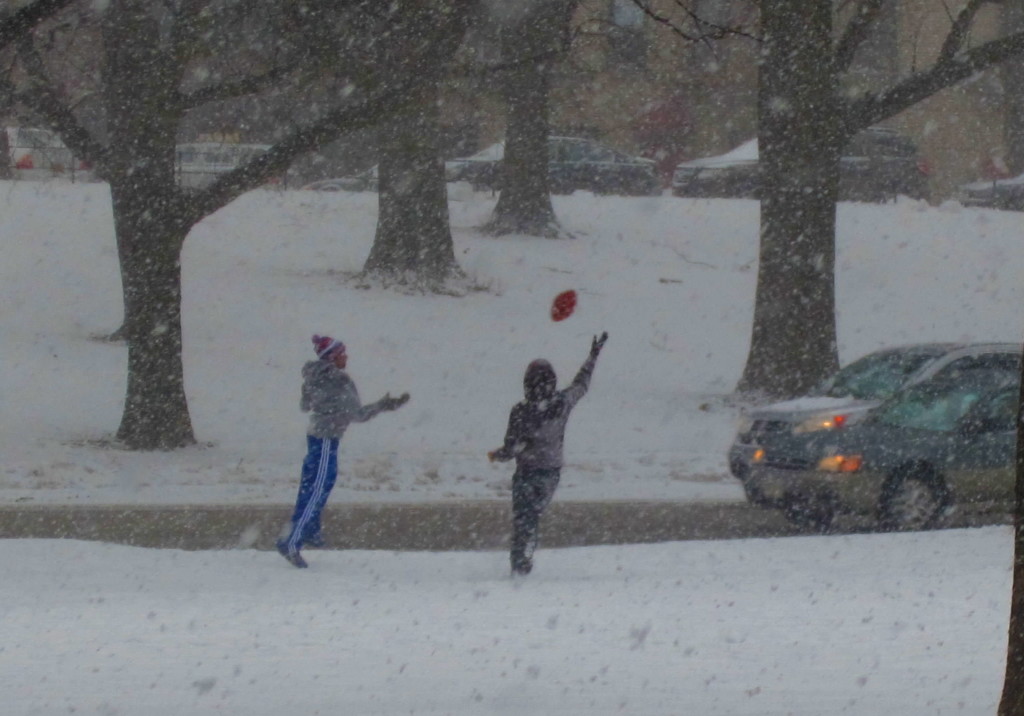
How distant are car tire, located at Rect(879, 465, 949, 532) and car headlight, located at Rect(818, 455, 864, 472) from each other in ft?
0.87

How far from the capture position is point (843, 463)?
11.3 meters

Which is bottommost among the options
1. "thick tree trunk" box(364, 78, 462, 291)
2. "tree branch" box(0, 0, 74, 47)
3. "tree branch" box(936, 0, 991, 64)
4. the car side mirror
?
the car side mirror

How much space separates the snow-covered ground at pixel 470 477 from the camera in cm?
648

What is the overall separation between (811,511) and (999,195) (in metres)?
22.3

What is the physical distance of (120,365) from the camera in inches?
694

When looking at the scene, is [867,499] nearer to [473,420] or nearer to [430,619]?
[430,619]

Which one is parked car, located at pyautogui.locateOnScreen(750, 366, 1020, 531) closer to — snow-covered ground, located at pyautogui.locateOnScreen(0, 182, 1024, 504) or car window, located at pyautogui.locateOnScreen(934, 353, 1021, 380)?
car window, located at pyautogui.locateOnScreen(934, 353, 1021, 380)

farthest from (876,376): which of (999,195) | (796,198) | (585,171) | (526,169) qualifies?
(999,195)

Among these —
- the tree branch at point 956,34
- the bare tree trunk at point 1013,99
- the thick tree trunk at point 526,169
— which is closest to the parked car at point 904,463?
the tree branch at point 956,34

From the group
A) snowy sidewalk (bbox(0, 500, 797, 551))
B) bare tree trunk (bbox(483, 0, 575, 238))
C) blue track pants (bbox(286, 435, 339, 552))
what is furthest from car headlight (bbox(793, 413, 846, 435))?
bare tree trunk (bbox(483, 0, 575, 238))

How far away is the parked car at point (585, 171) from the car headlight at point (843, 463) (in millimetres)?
19357

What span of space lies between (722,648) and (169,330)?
8994 millimetres

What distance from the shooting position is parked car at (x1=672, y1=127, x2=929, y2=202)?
3058 cm

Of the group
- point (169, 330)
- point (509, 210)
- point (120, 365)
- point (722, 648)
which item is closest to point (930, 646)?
point (722, 648)
